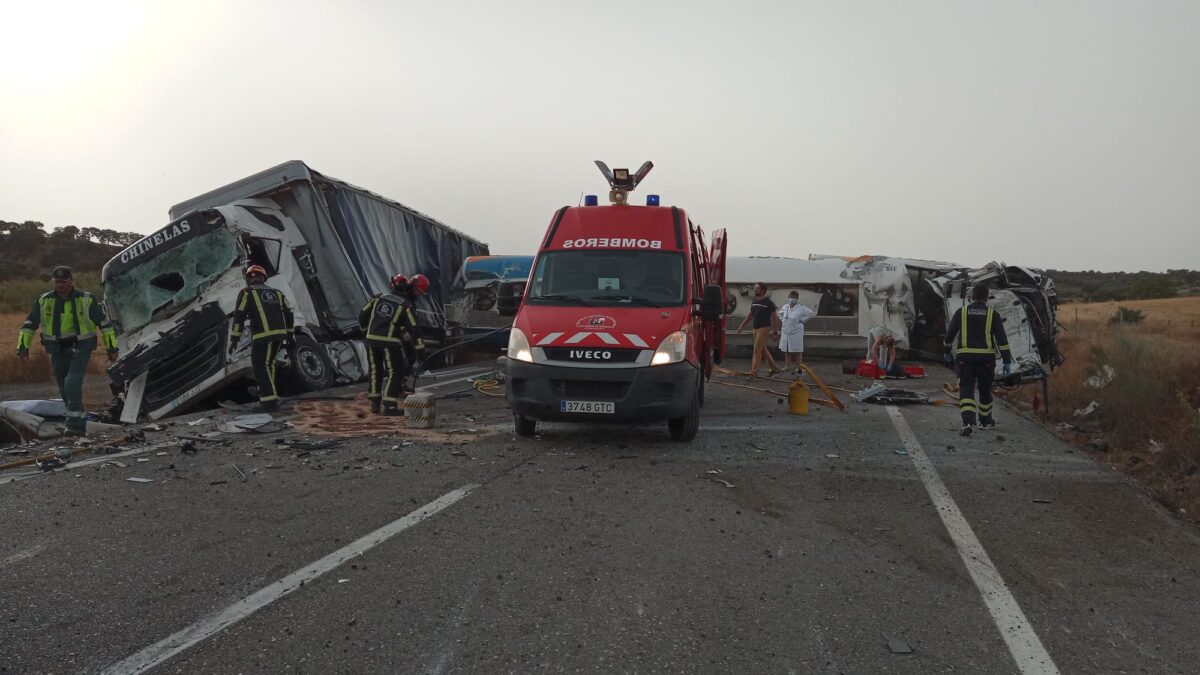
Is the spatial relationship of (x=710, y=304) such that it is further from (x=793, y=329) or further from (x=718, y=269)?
(x=793, y=329)

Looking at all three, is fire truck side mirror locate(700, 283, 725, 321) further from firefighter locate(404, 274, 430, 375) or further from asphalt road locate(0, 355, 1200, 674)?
firefighter locate(404, 274, 430, 375)

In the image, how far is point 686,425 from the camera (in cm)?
762

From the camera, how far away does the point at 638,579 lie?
→ 4039mm

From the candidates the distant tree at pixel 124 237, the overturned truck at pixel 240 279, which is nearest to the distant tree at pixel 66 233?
the distant tree at pixel 124 237

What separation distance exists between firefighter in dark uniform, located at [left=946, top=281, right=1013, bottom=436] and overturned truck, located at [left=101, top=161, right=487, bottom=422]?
834 centimetres

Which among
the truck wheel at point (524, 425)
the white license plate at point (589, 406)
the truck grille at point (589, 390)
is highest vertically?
the truck grille at point (589, 390)

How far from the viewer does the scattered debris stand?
1119cm

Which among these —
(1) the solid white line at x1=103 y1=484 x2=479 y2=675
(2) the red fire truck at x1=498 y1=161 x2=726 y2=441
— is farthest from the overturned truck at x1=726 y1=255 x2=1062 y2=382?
(1) the solid white line at x1=103 y1=484 x2=479 y2=675

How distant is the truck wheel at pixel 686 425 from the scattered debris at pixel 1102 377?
6767 millimetres

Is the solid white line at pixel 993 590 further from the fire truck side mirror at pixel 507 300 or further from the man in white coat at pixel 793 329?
the man in white coat at pixel 793 329

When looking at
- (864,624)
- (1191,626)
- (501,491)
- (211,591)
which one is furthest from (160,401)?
(1191,626)

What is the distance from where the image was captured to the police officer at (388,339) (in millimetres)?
9188

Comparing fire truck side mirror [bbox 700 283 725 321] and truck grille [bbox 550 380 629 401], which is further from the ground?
fire truck side mirror [bbox 700 283 725 321]

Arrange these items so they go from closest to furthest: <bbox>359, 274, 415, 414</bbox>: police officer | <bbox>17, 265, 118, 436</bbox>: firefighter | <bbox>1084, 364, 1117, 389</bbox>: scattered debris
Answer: <bbox>17, 265, 118, 436</bbox>: firefighter → <bbox>359, 274, 415, 414</bbox>: police officer → <bbox>1084, 364, 1117, 389</bbox>: scattered debris
